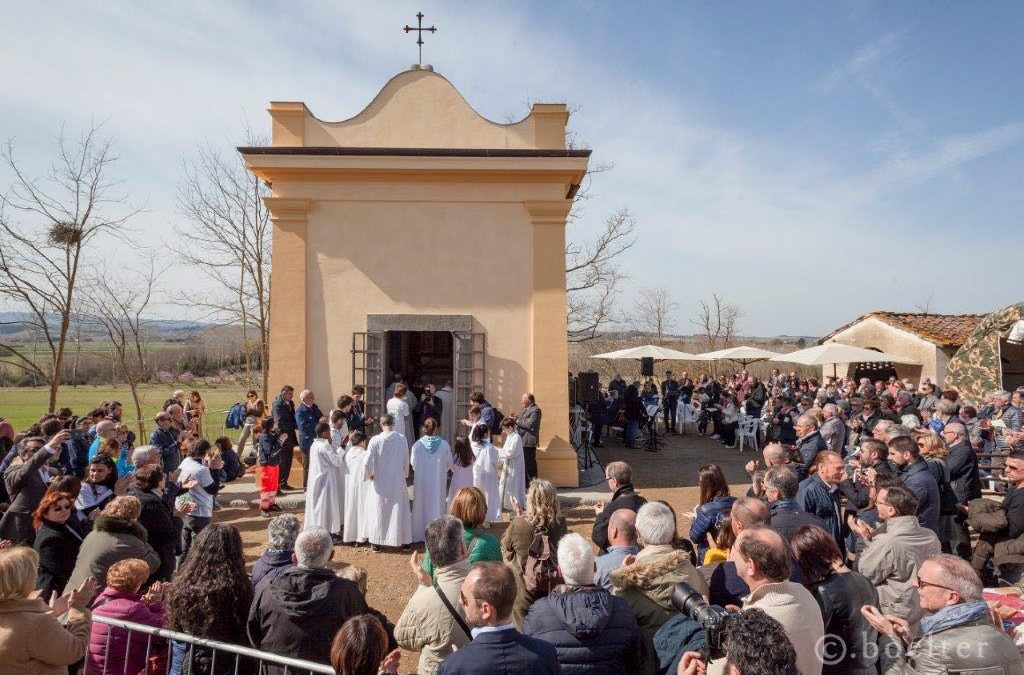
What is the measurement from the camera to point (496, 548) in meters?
4.25

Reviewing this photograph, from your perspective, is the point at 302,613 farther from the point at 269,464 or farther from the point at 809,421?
the point at 269,464

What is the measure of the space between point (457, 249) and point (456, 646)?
319 inches

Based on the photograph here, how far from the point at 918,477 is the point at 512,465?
522 cm

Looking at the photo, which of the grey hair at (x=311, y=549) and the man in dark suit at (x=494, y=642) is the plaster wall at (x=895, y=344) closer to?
the man in dark suit at (x=494, y=642)

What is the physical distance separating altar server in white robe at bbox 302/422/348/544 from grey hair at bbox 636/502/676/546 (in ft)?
17.8

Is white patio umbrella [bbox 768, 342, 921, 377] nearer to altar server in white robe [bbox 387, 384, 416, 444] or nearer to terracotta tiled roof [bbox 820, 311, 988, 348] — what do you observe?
terracotta tiled roof [bbox 820, 311, 988, 348]

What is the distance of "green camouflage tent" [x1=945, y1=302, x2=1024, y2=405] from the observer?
1648 cm

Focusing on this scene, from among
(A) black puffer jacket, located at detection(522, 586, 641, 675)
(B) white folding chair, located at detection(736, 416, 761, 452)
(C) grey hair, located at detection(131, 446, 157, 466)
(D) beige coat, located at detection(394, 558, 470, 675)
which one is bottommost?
(B) white folding chair, located at detection(736, 416, 761, 452)

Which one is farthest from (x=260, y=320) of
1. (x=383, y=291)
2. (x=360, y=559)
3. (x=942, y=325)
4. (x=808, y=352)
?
(x=942, y=325)

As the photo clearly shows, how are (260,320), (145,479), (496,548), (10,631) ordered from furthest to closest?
(260,320)
(145,479)
(496,548)
(10,631)

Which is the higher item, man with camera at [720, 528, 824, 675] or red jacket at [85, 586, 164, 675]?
man with camera at [720, 528, 824, 675]

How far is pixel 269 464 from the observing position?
9016mm

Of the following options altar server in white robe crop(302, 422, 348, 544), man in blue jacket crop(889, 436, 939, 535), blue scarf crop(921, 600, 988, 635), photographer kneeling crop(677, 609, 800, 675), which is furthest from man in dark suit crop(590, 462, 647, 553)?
altar server in white robe crop(302, 422, 348, 544)

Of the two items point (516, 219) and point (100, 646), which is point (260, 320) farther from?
point (100, 646)
